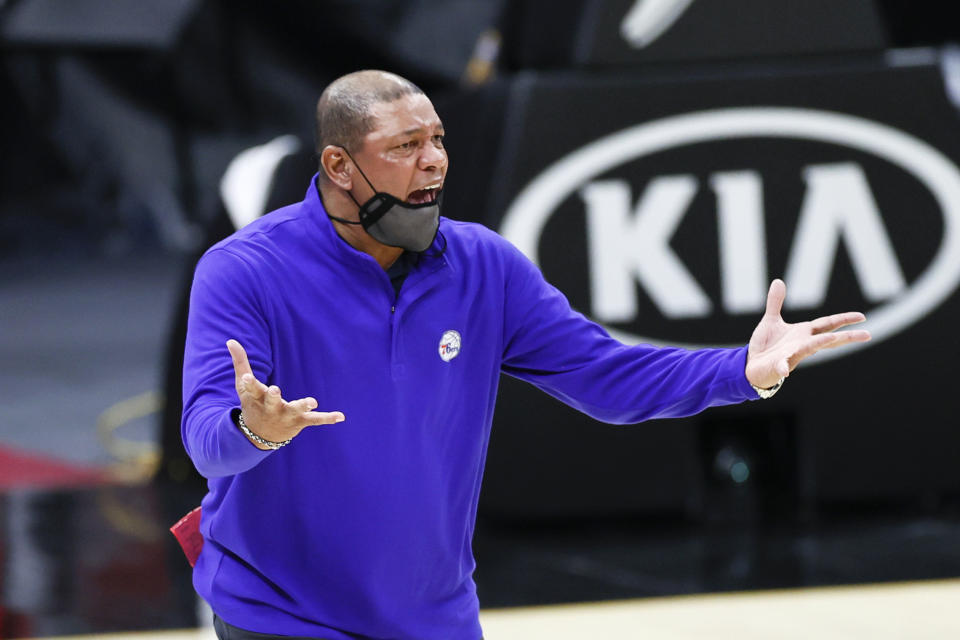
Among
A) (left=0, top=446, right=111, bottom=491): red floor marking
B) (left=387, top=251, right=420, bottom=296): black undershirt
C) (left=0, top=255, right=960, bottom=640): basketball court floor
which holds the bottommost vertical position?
(left=0, top=446, right=111, bottom=491): red floor marking

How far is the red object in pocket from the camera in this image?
8.48 ft

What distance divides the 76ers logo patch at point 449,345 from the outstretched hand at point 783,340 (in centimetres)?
49

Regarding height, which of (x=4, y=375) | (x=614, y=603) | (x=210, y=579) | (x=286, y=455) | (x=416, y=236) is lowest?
(x=4, y=375)

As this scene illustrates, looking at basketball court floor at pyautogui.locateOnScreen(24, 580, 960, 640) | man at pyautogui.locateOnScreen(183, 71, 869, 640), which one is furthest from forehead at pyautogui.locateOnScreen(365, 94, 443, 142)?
basketball court floor at pyautogui.locateOnScreen(24, 580, 960, 640)

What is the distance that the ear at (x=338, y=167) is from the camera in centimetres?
248

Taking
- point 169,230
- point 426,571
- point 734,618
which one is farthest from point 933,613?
point 169,230

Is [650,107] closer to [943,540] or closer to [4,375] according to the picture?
[943,540]

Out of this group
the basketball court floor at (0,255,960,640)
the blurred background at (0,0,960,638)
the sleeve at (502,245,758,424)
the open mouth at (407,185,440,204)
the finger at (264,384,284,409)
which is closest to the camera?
the finger at (264,384,284,409)

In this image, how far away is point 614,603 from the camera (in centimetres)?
491

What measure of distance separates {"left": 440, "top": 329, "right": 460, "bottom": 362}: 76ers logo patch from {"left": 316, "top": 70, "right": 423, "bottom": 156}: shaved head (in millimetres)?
346

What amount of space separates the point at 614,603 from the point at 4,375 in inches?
255

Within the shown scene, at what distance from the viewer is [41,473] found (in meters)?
7.47

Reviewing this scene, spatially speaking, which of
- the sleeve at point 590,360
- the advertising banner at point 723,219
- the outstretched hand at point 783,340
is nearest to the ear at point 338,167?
the sleeve at point 590,360

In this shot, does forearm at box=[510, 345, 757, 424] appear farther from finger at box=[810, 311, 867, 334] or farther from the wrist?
the wrist
